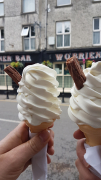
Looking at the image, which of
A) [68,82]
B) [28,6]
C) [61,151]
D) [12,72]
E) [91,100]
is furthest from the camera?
[28,6]

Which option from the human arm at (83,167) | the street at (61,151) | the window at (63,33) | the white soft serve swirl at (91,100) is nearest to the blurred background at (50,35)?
the window at (63,33)

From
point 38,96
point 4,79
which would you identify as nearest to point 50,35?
point 4,79

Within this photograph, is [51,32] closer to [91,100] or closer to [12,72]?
[12,72]

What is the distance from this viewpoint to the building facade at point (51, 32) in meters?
8.73

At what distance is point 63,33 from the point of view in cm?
938

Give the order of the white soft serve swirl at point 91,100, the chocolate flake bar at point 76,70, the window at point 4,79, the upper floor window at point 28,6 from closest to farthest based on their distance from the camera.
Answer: the chocolate flake bar at point 76,70 < the white soft serve swirl at point 91,100 < the upper floor window at point 28,6 < the window at point 4,79

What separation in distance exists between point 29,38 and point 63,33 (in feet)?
8.00

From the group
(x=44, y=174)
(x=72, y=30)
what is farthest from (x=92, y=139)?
(x=72, y=30)

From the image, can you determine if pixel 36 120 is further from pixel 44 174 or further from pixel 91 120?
pixel 44 174

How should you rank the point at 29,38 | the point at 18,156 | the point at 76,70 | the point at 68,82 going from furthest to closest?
1. the point at 29,38
2. the point at 68,82
3. the point at 18,156
4. the point at 76,70

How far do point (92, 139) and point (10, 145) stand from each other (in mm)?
948

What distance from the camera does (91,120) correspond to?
120cm

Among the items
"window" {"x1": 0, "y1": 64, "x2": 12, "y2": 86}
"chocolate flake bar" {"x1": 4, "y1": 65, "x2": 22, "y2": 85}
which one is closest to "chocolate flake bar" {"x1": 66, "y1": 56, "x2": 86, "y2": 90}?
"chocolate flake bar" {"x1": 4, "y1": 65, "x2": 22, "y2": 85}

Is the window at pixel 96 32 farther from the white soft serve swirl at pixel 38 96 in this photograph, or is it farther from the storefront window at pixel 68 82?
the white soft serve swirl at pixel 38 96
